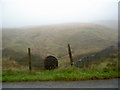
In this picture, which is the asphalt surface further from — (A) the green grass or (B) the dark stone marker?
(B) the dark stone marker

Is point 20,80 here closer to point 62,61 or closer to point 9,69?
point 9,69

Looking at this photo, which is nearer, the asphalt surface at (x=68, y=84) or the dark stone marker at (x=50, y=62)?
the asphalt surface at (x=68, y=84)

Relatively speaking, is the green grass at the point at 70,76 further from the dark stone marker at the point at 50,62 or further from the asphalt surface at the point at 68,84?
the dark stone marker at the point at 50,62

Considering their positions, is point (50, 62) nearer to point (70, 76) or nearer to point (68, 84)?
point (70, 76)

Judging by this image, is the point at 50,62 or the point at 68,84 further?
the point at 50,62

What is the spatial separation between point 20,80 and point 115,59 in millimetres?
4584

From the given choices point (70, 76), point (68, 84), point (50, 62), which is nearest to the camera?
point (68, 84)

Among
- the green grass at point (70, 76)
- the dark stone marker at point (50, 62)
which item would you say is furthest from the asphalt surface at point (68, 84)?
the dark stone marker at point (50, 62)

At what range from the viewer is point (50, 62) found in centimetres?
1316

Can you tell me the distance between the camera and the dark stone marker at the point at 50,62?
42.8 ft

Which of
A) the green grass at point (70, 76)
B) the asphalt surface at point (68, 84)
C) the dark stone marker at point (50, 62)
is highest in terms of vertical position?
the dark stone marker at point (50, 62)

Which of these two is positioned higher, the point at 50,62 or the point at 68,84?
the point at 50,62

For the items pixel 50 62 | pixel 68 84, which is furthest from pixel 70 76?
pixel 50 62

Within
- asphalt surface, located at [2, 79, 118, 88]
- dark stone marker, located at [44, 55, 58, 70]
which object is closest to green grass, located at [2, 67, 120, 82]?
asphalt surface, located at [2, 79, 118, 88]
